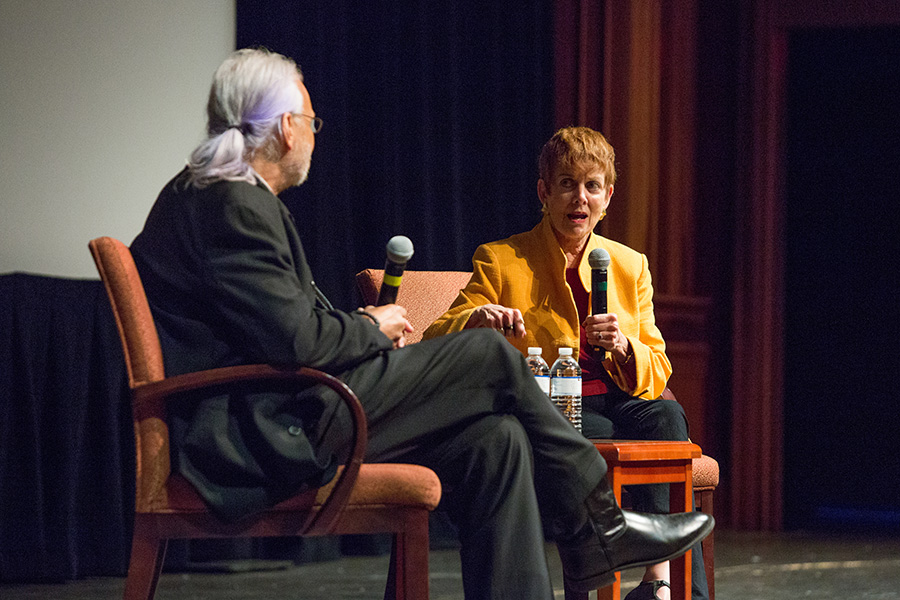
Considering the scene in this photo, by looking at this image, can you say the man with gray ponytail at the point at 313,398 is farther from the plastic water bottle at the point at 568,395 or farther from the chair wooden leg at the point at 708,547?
the chair wooden leg at the point at 708,547

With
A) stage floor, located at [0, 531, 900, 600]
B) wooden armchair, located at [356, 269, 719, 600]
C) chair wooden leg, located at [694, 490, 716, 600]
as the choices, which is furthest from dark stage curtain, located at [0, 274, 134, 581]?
chair wooden leg, located at [694, 490, 716, 600]

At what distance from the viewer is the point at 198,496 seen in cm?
165

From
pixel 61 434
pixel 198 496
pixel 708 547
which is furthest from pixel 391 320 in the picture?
pixel 61 434

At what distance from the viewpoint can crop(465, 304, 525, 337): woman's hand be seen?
2.21 meters

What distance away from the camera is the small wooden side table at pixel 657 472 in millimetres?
1971

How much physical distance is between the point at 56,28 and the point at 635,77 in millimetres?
2474

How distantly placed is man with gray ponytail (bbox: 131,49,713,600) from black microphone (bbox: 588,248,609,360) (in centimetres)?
43

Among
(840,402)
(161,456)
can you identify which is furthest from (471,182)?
(161,456)

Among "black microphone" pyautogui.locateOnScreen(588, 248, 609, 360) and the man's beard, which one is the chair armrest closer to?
the man's beard

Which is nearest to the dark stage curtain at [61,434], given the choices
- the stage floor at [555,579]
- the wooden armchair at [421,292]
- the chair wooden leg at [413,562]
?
the stage floor at [555,579]

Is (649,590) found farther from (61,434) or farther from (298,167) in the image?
(61,434)

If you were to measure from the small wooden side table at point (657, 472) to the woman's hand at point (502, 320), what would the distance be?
0.31 metres

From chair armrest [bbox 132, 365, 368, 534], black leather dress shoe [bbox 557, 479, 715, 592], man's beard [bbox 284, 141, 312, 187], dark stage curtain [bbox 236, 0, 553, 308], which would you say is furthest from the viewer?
dark stage curtain [bbox 236, 0, 553, 308]

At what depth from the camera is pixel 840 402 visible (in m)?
5.08
